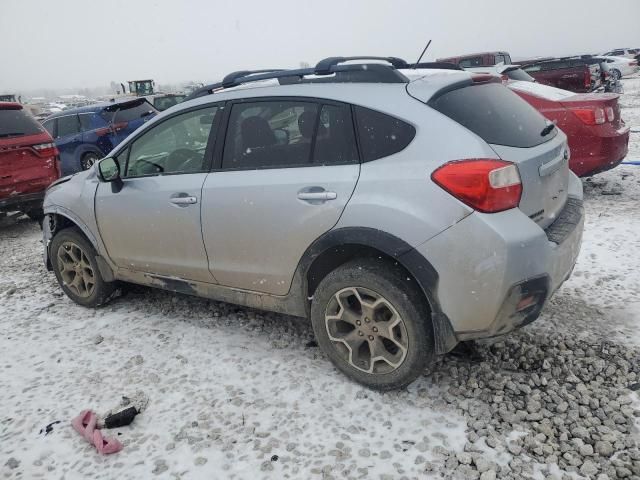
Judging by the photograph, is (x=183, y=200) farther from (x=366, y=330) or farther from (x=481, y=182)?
(x=481, y=182)

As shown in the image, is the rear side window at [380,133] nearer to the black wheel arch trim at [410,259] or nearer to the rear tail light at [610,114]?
the black wheel arch trim at [410,259]

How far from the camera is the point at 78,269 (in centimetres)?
416

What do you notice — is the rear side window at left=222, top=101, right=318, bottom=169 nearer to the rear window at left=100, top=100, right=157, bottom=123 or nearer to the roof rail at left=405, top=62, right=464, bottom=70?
the roof rail at left=405, top=62, right=464, bottom=70

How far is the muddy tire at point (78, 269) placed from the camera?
4051mm

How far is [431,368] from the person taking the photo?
297 centimetres

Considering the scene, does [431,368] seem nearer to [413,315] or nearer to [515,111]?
[413,315]

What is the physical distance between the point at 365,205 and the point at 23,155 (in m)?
6.04

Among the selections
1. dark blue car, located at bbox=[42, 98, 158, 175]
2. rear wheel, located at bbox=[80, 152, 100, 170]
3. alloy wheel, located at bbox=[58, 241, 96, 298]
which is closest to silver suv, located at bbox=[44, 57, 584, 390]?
alloy wheel, located at bbox=[58, 241, 96, 298]

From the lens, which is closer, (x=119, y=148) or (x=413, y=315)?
(x=413, y=315)

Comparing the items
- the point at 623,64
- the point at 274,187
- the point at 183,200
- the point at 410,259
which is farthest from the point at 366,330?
the point at 623,64

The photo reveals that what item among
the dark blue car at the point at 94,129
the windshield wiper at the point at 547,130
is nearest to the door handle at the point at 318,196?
the windshield wiper at the point at 547,130

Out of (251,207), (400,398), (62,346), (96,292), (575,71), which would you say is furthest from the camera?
(575,71)

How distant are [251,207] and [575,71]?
11.7m

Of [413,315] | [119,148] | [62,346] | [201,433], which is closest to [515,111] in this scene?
[413,315]
